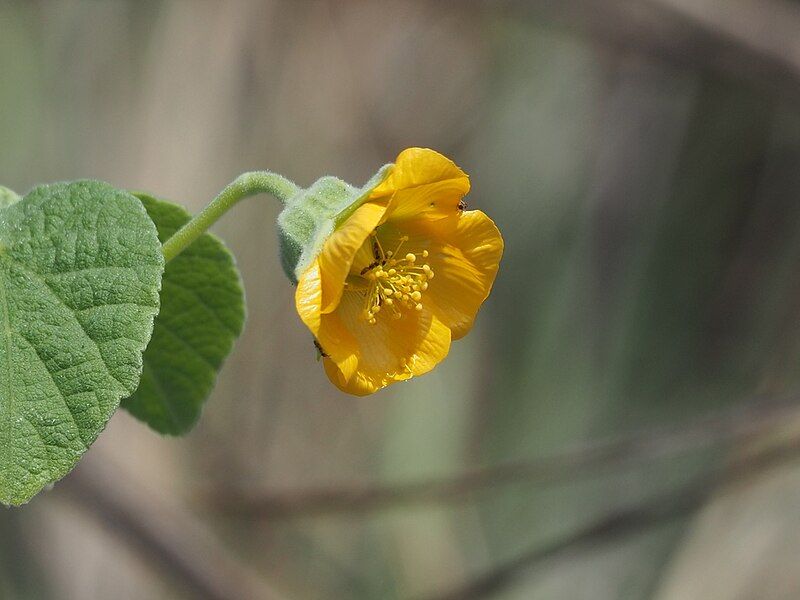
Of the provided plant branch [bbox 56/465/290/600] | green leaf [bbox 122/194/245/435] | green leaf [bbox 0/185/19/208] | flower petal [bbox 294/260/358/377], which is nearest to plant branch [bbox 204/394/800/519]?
plant branch [bbox 56/465/290/600]

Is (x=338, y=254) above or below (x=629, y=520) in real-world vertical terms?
above

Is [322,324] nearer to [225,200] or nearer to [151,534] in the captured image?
[225,200]

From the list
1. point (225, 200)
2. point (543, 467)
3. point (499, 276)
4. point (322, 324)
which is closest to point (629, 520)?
point (543, 467)

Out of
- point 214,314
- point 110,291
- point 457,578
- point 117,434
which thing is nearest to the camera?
point 110,291

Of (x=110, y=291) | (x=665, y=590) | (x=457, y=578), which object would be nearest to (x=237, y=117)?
(x=457, y=578)

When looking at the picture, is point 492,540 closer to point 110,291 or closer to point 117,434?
point 117,434

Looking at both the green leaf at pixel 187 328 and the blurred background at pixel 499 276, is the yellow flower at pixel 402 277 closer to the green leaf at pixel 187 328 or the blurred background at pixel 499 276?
the green leaf at pixel 187 328
